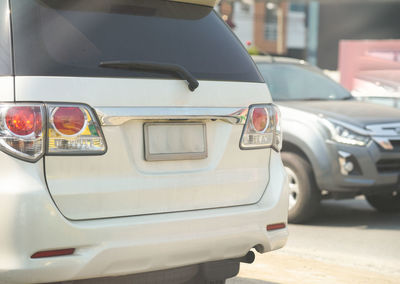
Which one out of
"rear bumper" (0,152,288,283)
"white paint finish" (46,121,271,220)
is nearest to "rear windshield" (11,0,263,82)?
"white paint finish" (46,121,271,220)

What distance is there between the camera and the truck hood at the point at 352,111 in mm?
6820

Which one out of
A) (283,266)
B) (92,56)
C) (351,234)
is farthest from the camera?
(351,234)

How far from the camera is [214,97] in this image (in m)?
3.41

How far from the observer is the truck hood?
6820mm

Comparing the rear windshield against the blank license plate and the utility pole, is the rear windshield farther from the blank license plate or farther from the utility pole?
the utility pole

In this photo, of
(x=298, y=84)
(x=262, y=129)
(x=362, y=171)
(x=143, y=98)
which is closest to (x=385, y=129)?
(x=362, y=171)

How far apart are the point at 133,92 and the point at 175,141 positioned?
30cm

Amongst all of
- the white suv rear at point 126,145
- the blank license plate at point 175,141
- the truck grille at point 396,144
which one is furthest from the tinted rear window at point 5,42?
the truck grille at point 396,144

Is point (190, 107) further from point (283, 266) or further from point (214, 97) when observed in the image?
point (283, 266)

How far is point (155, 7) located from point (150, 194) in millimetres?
901

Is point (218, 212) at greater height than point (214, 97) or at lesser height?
lesser

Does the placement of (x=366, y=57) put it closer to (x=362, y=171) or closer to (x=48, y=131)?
(x=362, y=171)

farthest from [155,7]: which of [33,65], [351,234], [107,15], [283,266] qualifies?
[351,234]

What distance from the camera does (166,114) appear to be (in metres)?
3.24
